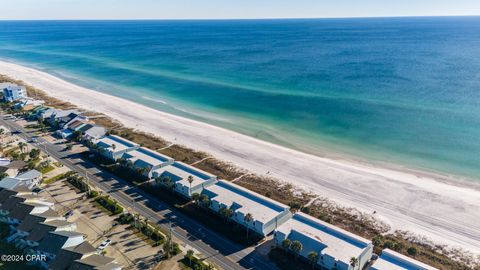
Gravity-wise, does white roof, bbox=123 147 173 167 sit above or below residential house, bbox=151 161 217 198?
above

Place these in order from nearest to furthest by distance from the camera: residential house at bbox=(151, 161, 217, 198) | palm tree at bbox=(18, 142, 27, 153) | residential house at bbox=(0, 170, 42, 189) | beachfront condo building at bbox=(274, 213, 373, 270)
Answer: beachfront condo building at bbox=(274, 213, 373, 270), residential house at bbox=(0, 170, 42, 189), residential house at bbox=(151, 161, 217, 198), palm tree at bbox=(18, 142, 27, 153)

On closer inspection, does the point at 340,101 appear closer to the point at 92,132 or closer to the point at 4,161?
the point at 92,132

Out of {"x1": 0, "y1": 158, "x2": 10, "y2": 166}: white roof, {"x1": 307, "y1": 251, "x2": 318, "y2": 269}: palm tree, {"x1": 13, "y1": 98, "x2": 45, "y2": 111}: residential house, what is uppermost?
{"x1": 13, "y1": 98, "x2": 45, "y2": 111}: residential house

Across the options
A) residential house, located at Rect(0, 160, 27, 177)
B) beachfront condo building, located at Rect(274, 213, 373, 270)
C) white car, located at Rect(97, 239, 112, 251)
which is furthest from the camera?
residential house, located at Rect(0, 160, 27, 177)

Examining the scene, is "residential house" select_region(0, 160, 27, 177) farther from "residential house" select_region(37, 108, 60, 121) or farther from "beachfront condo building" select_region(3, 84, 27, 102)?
"beachfront condo building" select_region(3, 84, 27, 102)

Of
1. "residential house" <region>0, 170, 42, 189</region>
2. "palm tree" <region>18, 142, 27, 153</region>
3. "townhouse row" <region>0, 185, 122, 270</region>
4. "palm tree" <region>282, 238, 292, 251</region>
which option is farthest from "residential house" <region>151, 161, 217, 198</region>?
"palm tree" <region>18, 142, 27, 153</region>

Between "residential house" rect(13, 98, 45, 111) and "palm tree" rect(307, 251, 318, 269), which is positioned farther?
"residential house" rect(13, 98, 45, 111)

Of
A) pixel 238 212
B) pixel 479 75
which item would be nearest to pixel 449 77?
pixel 479 75

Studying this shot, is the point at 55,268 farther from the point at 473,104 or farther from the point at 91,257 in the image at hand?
the point at 473,104
